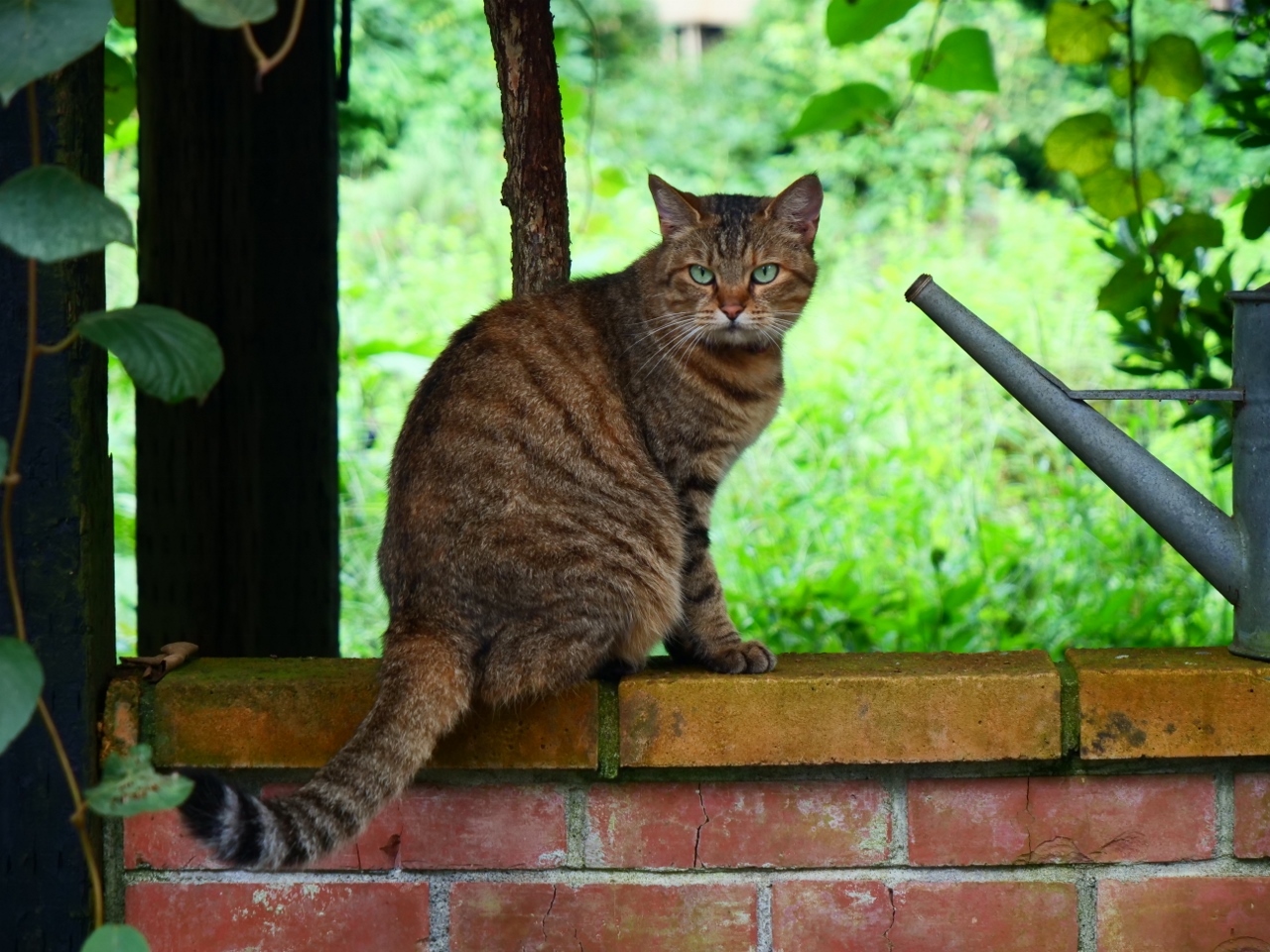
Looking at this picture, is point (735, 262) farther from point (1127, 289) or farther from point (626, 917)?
point (626, 917)

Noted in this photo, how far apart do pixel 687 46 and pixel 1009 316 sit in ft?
25.0

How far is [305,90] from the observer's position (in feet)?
7.36

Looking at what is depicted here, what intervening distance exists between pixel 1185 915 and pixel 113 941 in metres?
1.14

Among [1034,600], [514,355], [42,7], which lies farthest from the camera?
[1034,600]

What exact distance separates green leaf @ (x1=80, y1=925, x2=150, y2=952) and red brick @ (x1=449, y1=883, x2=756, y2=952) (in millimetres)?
594

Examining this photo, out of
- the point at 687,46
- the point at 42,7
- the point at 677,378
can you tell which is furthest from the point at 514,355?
the point at 687,46

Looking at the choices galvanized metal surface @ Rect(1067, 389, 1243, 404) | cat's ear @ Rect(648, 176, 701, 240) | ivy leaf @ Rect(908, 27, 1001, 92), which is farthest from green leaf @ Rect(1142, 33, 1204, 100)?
galvanized metal surface @ Rect(1067, 389, 1243, 404)

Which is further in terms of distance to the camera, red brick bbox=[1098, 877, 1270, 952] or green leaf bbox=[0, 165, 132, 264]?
red brick bbox=[1098, 877, 1270, 952]

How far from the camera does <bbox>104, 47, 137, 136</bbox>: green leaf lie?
225 centimetres

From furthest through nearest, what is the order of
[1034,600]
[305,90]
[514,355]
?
[1034,600] → [305,90] → [514,355]

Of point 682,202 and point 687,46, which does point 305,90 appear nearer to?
point 682,202

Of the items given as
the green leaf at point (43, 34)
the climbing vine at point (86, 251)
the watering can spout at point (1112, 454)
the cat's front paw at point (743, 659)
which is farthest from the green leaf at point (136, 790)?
the watering can spout at point (1112, 454)

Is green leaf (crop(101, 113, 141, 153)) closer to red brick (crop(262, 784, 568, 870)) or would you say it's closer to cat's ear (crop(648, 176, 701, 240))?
cat's ear (crop(648, 176, 701, 240))

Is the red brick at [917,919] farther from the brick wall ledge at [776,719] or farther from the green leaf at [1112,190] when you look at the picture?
the green leaf at [1112,190]
